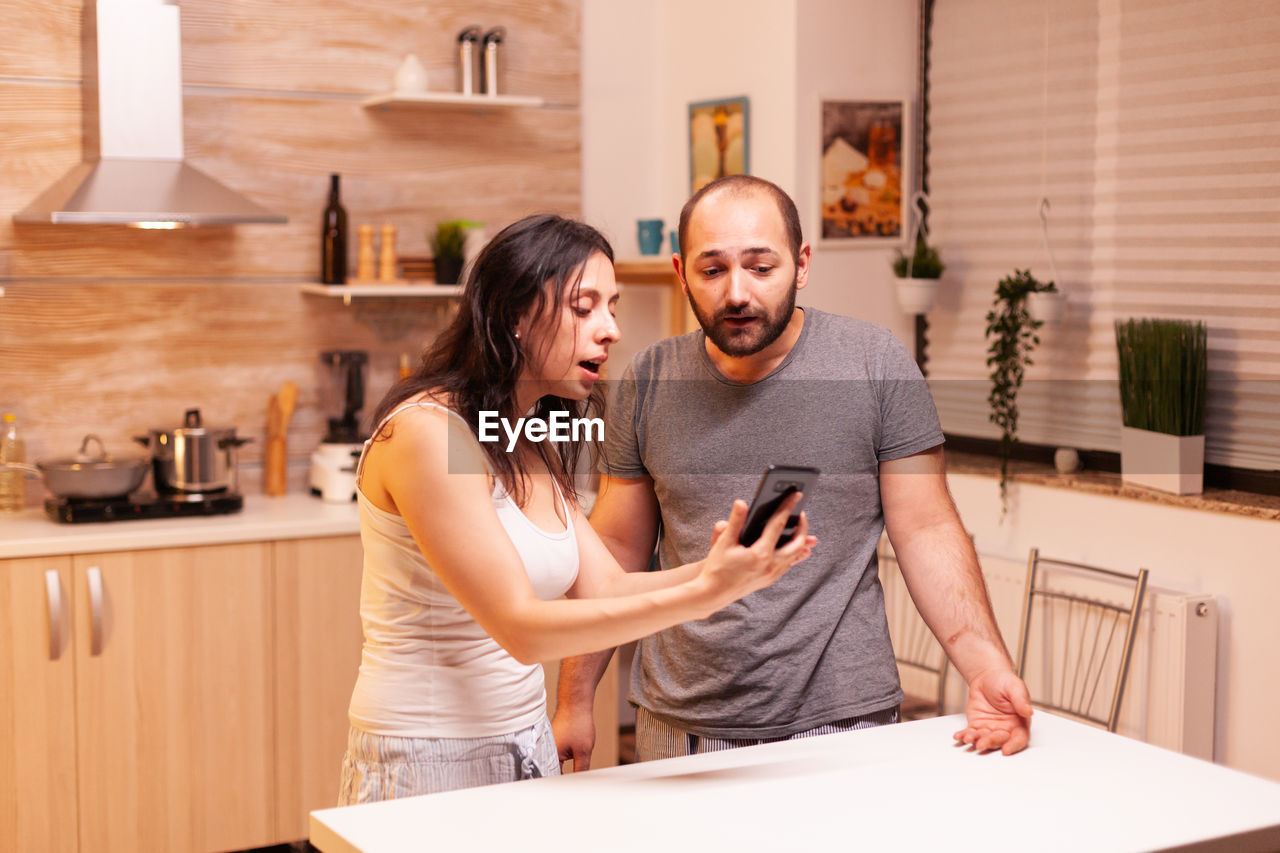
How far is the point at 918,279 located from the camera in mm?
3645

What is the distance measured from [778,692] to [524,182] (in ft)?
7.89

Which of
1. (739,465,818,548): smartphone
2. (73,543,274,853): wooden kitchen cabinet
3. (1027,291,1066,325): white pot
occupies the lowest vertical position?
(73,543,274,853): wooden kitchen cabinet

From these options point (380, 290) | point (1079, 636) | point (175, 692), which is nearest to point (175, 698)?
point (175, 692)

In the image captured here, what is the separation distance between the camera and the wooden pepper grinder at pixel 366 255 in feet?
12.0

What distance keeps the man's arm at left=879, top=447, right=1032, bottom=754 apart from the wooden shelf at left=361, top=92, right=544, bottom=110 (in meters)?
2.08

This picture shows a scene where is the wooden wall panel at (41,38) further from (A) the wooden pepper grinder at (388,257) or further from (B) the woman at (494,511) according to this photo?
(B) the woman at (494,511)

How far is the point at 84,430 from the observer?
352 cm

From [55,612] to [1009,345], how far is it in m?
2.36

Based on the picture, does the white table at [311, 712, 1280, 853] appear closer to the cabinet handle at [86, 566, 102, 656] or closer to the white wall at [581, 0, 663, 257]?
the cabinet handle at [86, 566, 102, 656]

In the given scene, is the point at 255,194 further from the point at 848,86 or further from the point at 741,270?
the point at 741,270

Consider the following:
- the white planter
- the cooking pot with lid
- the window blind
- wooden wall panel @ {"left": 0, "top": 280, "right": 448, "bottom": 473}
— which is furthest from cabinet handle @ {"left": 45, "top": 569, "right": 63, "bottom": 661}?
the white planter

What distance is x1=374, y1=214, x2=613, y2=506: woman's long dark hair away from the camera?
1.61 metres

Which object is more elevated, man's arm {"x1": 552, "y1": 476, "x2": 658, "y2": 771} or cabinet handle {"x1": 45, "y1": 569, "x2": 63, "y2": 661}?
man's arm {"x1": 552, "y1": 476, "x2": 658, "y2": 771}

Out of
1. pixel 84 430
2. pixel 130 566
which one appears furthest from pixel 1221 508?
pixel 84 430
